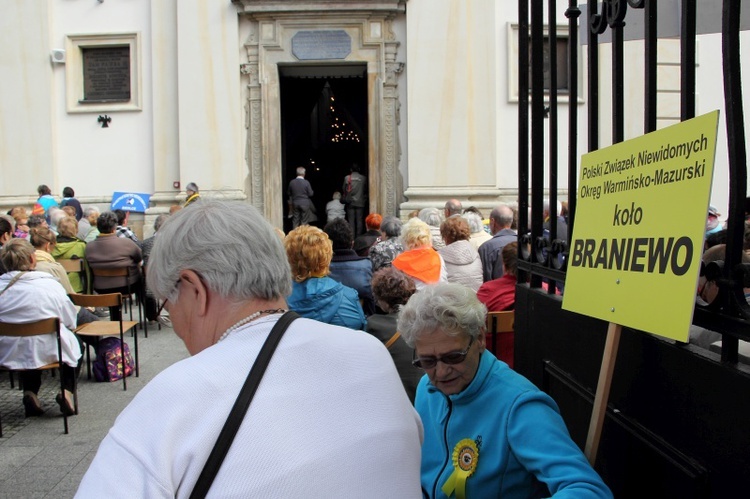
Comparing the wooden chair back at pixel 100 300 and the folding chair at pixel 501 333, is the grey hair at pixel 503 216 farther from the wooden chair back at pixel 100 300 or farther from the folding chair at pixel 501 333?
the wooden chair back at pixel 100 300

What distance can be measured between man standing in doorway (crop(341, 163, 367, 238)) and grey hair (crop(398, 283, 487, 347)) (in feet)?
43.3

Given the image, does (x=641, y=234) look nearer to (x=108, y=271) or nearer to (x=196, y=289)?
(x=196, y=289)

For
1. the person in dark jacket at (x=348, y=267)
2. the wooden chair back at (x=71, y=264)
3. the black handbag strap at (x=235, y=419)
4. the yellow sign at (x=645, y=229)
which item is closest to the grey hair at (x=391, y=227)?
the person in dark jacket at (x=348, y=267)

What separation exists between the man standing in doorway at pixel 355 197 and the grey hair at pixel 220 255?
1410 cm

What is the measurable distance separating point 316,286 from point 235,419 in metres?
3.50

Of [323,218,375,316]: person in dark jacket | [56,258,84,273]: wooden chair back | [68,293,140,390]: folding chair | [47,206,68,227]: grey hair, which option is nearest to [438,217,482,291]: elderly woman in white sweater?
[323,218,375,316]: person in dark jacket

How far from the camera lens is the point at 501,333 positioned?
4.39 meters

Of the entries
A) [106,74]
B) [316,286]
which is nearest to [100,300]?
[316,286]

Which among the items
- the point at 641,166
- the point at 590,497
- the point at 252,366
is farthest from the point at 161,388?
the point at 641,166

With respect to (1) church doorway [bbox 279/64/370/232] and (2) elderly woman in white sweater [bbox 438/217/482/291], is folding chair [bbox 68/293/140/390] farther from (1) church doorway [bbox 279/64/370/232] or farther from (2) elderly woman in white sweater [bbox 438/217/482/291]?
(1) church doorway [bbox 279/64/370/232]

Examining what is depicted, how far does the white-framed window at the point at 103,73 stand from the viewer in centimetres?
1519

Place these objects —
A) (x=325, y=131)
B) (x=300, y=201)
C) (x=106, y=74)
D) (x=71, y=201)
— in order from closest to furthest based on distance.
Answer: (x=71, y=201)
(x=106, y=74)
(x=300, y=201)
(x=325, y=131)

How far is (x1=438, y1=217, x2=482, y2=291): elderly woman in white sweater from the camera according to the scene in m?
6.56

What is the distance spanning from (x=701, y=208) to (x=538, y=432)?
83 centimetres
